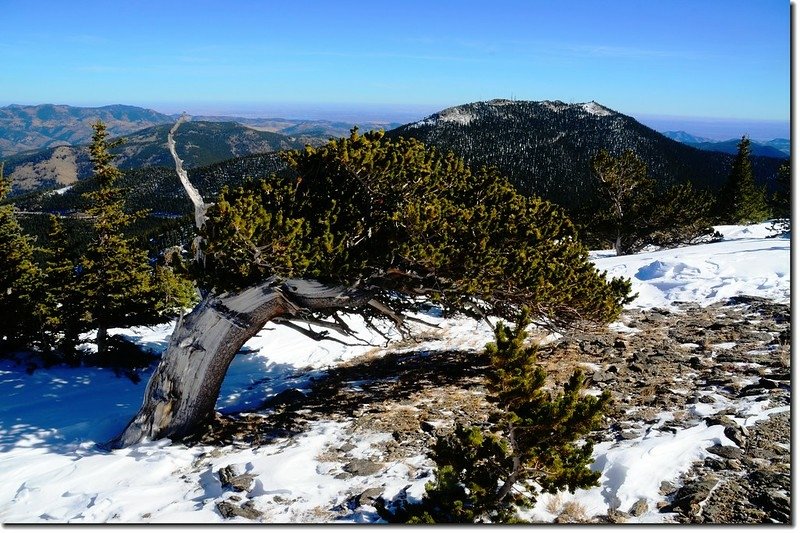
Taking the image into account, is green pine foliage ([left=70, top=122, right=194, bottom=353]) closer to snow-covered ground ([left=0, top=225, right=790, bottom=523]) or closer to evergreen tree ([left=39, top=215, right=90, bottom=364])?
evergreen tree ([left=39, top=215, right=90, bottom=364])

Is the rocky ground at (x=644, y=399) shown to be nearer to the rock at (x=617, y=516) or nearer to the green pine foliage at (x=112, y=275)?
the rock at (x=617, y=516)

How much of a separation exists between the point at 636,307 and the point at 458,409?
7.61m

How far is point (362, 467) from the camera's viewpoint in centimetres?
560

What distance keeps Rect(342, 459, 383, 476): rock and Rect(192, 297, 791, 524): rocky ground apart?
0.07 feet

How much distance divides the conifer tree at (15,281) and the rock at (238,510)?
1186 cm

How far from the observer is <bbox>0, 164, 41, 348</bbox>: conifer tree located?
13.1m

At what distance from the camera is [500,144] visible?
573 feet

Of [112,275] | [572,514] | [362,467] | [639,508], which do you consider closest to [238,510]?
[362,467]

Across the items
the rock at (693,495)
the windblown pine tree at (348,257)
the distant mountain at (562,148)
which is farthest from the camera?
the distant mountain at (562,148)

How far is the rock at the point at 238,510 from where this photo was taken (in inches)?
183

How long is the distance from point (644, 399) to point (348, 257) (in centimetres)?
474

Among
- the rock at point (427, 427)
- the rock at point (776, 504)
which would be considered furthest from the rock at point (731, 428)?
the rock at point (427, 427)

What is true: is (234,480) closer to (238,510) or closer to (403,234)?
(238,510)

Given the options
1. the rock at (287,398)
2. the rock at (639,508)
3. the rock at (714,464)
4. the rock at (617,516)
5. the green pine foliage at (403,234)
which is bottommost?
the rock at (287,398)
